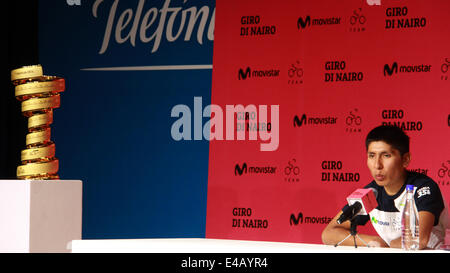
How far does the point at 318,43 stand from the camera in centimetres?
484

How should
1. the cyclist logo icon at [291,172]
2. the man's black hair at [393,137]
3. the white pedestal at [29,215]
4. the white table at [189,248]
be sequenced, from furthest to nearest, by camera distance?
the cyclist logo icon at [291,172]
the man's black hair at [393,137]
the white pedestal at [29,215]
the white table at [189,248]

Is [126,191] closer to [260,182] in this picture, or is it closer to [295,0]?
[260,182]

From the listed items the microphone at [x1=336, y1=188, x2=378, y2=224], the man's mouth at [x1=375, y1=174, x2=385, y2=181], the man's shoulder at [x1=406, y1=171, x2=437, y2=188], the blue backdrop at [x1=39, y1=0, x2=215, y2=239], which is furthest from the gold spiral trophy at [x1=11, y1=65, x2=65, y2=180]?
the blue backdrop at [x1=39, y1=0, x2=215, y2=239]

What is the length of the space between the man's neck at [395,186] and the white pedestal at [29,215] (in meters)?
1.92

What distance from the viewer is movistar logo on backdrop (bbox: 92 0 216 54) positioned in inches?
202

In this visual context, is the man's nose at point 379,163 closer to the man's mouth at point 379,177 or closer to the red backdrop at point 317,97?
the man's mouth at point 379,177

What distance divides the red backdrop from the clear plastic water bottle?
211 cm

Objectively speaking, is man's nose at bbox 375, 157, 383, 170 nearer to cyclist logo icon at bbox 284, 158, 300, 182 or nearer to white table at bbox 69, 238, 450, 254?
cyclist logo icon at bbox 284, 158, 300, 182

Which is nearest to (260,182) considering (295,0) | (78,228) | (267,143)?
(267,143)

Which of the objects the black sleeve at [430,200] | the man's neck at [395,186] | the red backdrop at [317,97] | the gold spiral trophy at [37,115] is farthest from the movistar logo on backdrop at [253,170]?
the gold spiral trophy at [37,115]

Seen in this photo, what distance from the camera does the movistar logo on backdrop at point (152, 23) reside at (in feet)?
16.8

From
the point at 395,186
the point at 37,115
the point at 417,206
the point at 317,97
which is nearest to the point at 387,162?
the point at 395,186

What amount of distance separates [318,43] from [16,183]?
287 centimetres

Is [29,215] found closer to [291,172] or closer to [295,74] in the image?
[291,172]
